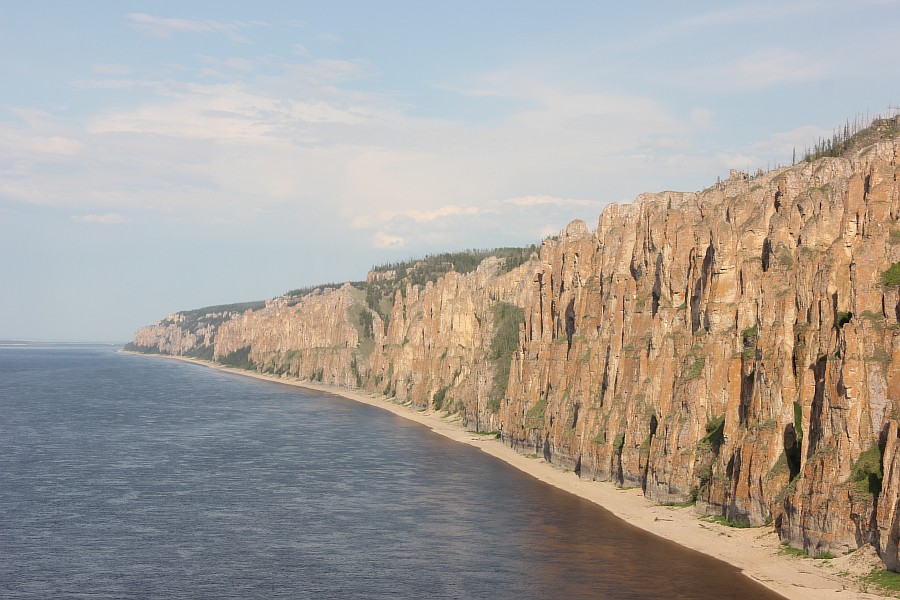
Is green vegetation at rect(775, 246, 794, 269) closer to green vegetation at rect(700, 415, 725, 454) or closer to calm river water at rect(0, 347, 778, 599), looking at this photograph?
green vegetation at rect(700, 415, 725, 454)

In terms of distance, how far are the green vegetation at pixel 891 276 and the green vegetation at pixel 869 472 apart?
1453 cm

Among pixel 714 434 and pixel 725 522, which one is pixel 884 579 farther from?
pixel 714 434

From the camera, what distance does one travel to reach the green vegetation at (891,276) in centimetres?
7656

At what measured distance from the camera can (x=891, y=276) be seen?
254ft

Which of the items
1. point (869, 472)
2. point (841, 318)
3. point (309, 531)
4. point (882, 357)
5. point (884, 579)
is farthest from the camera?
point (309, 531)

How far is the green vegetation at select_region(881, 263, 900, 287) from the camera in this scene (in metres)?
76.6

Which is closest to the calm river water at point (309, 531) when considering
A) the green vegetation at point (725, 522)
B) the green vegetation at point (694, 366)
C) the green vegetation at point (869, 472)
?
the green vegetation at point (725, 522)

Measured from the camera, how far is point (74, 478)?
112m

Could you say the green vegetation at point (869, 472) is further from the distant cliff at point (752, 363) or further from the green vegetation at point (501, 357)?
the green vegetation at point (501, 357)

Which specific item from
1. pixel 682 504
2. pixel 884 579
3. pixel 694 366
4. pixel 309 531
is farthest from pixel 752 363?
pixel 309 531

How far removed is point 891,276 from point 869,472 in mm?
18084

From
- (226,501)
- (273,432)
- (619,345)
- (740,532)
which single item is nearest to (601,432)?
(619,345)

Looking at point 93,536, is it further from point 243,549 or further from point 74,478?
point 74,478

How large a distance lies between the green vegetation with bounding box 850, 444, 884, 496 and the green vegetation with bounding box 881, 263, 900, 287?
47.7 ft
